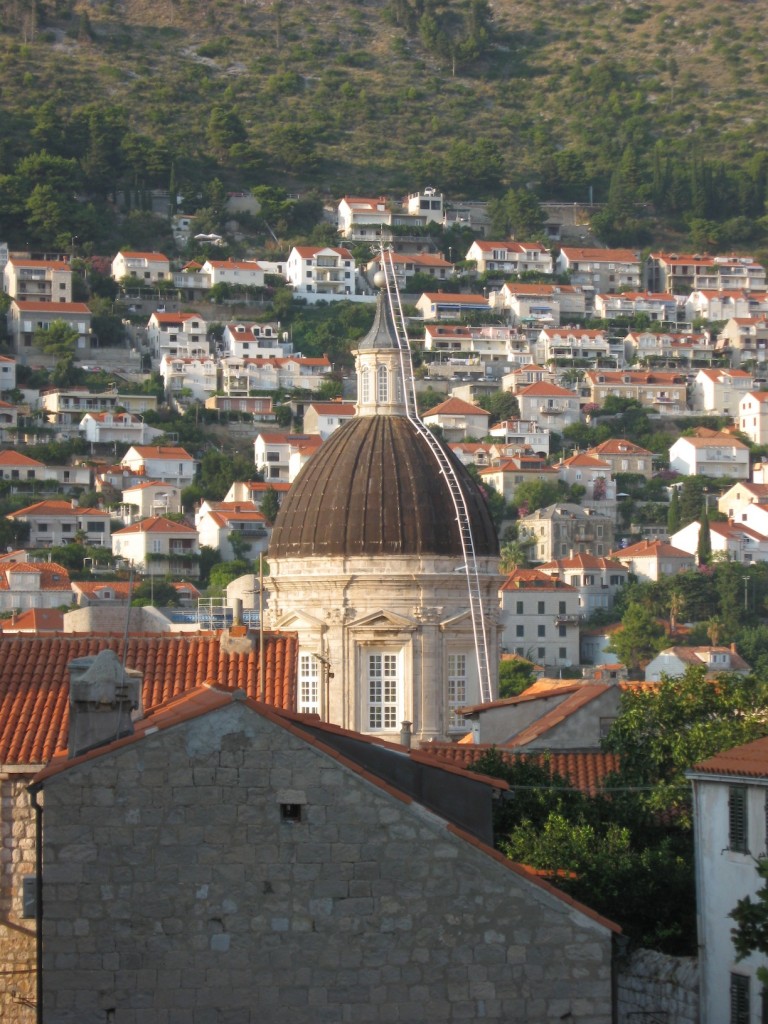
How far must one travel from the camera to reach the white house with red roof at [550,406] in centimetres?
19175

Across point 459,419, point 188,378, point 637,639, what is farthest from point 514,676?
point 188,378

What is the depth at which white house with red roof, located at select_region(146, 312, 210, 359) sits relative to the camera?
195500mm

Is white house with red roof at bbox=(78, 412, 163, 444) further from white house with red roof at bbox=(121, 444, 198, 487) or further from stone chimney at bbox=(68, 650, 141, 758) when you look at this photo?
stone chimney at bbox=(68, 650, 141, 758)

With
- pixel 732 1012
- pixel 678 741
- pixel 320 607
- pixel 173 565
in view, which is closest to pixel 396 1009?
pixel 732 1012

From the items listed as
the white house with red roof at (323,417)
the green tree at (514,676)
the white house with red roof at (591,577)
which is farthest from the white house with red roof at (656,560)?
the green tree at (514,676)

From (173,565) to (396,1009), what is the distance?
13878cm

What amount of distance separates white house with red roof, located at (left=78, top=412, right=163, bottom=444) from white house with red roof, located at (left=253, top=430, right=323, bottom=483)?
7.23m

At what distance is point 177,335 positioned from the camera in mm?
196750

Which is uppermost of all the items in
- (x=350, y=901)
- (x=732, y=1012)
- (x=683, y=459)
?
(x=683, y=459)

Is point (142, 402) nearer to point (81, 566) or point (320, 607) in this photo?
point (81, 566)

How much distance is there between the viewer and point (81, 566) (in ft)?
514

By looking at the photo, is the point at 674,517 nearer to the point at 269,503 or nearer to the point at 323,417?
the point at 323,417

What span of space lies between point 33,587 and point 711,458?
6184 cm

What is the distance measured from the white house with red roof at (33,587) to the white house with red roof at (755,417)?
65977mm
